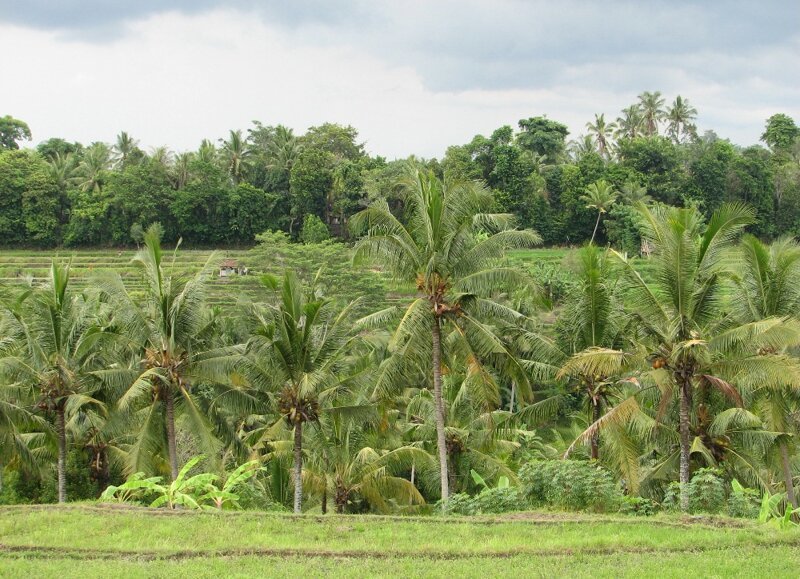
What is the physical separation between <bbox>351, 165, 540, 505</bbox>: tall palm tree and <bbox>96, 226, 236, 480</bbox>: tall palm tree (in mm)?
3403

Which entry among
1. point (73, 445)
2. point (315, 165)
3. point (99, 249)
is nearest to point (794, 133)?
point (315, 165)

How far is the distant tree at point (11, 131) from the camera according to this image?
247 feet

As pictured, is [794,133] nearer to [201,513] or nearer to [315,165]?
[315,165]

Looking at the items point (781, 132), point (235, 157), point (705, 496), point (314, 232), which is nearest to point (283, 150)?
point (235, 157)

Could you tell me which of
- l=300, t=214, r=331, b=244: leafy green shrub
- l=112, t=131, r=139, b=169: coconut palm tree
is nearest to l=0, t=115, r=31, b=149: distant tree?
l=112, t=131, r=139, b=169: coconut palm tree

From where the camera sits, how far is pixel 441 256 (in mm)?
14133

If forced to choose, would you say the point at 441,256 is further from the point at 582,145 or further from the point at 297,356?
the point at 582,145

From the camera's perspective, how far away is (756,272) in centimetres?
1409

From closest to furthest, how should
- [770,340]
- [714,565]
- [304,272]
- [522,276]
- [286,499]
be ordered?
[714,565], [770,340], [522,276], [286,499], [304,272]

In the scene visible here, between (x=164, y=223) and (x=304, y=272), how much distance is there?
63.8 ft

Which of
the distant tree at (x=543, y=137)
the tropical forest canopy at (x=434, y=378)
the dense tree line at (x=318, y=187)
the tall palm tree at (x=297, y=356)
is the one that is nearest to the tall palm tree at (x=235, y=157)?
the dense tree line at (x=318, y=187)

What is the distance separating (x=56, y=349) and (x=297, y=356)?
4753mm

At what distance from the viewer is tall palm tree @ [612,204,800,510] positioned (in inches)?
471

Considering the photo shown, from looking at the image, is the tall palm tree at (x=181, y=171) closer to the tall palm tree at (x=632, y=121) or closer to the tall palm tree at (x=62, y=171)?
the tall palm tree at (x=62, y=171)
